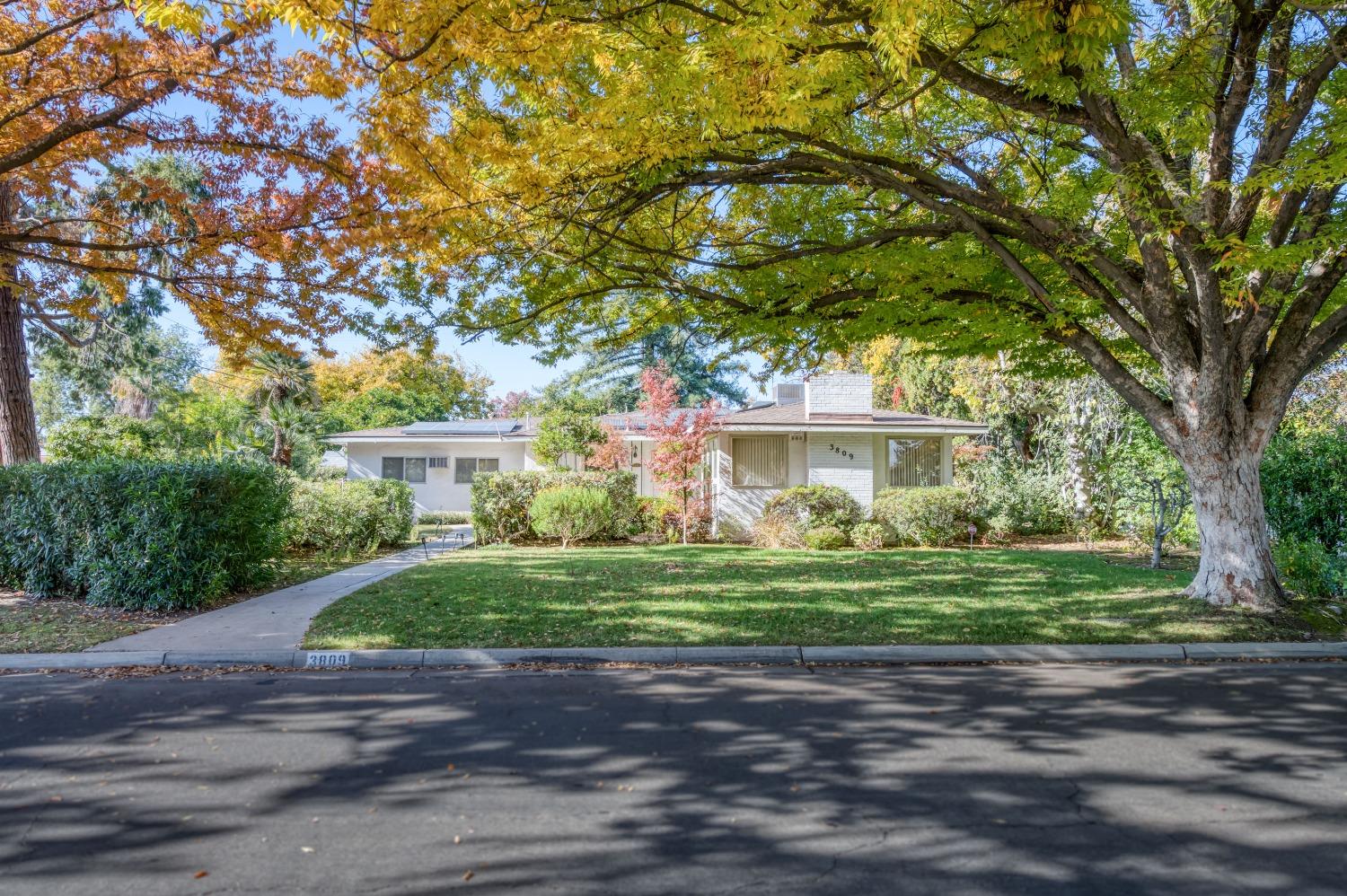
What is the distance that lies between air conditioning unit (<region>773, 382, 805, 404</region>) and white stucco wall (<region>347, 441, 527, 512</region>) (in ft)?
31.1

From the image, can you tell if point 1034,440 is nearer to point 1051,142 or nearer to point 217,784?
point 1051,142

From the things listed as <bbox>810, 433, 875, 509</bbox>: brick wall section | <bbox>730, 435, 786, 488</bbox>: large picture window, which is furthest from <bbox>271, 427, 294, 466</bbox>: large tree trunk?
<bbox>810, 433, 875, 509</bbox>: brick wall section

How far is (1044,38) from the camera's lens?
560 cm

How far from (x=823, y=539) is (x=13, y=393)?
15486 mm

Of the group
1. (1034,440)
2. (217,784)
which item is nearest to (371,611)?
(217,784)

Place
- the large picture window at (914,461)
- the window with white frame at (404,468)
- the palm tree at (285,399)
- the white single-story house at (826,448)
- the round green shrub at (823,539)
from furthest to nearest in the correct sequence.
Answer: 1. the window with white frame at (404,468)
2. the palm tree at (285,399)
3. the large picture window at (914,461)
4. the white single-story house at (826,448)
5. the round green shrub at (823,539)

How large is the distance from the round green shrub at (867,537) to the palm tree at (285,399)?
53.9 ft

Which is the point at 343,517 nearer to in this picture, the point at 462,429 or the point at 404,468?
the point at 404,468

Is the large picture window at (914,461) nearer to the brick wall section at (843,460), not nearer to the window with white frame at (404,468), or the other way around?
the brick wall section at (843,460)

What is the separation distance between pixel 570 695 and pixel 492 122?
5649 mm

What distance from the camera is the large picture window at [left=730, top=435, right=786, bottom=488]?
776 inches

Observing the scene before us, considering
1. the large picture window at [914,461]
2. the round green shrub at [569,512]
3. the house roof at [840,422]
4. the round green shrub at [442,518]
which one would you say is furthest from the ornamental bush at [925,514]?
the round green shrub at [442,518]

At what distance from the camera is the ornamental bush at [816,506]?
17531 millimetres

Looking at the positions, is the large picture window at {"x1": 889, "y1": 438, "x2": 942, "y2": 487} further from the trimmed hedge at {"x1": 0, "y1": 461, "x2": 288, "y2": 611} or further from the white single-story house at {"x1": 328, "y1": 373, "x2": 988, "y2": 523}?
the trimmed hedge at {"x1": 0, "y1": 461, "x2": 288, "y2": 611}
